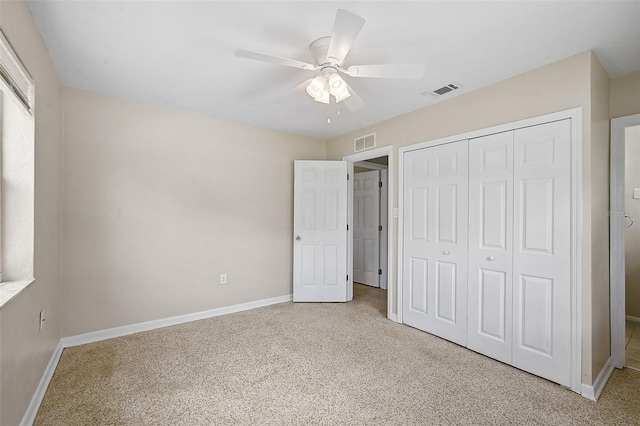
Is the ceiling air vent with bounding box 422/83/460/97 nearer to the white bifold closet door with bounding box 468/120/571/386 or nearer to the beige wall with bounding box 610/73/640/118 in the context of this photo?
the white bifold closet door with bounding box 468/120/571/386

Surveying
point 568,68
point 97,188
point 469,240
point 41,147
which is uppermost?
point 568,68

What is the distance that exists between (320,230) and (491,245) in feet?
7.24

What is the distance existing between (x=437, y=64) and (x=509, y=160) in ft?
3.19

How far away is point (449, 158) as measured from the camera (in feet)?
9.62

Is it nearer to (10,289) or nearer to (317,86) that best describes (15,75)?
(10,289)

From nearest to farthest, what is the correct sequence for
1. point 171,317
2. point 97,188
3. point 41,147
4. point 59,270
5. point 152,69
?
point 41,147, point 152,69, point 59,270, point 97,188, point 171,317

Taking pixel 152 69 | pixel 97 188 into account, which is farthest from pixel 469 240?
pixel 97 188

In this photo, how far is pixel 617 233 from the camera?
2.39 meters

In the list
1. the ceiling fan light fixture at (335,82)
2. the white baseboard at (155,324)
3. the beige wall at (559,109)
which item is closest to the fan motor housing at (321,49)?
the ceiling fan light fixture at (335,82)

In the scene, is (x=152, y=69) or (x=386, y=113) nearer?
(x=152, y=69)

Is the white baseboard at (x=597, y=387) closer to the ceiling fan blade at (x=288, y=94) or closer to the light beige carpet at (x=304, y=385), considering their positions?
the light beige carpet at (x=304, y=385)

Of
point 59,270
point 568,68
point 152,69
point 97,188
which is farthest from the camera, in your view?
point 97,188

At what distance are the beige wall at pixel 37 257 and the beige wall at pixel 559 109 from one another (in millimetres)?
3139

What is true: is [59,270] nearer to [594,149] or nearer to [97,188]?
[97,188]
